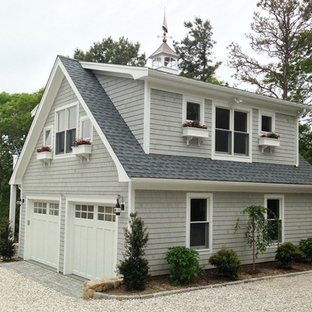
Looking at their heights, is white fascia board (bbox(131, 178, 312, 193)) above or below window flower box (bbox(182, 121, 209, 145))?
below

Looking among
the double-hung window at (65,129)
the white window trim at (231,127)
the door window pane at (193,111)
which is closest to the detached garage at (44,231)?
the double-hung window at (65,129)

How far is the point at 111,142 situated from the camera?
393 inches

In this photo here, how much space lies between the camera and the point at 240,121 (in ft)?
42.6

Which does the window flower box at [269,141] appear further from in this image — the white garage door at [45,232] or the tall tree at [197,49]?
the tall tree at [197,49]

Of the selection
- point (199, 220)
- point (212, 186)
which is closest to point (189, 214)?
point (199, 220)

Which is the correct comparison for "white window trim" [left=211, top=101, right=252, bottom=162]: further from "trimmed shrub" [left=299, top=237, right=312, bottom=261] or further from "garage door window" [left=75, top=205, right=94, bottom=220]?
"garage door window" [left=75, top=205, right=94, bottom=220]

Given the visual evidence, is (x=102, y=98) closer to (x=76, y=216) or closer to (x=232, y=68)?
(x=76, y=216)

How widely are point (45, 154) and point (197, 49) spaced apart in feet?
85.2

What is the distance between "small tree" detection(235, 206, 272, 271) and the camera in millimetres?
11336

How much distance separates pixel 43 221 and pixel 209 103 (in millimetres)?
7025

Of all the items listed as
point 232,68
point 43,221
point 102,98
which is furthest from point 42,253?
point 232,68

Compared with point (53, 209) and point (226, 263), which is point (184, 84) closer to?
point (226, 263)

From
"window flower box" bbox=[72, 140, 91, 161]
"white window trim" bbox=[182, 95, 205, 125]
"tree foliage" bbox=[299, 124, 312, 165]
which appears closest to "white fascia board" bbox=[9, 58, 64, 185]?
"window flower box" bbox=[72, 140, 91, 161]

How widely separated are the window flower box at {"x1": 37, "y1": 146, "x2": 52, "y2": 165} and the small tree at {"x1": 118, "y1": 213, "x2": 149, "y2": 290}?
5263mm
